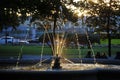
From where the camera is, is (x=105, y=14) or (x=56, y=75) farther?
(x=105, y=14)

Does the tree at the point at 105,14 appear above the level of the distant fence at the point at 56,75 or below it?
above

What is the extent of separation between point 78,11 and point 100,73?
93.9ft

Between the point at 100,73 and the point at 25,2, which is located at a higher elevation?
the point at 25,2

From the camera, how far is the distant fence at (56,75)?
36.9 ft

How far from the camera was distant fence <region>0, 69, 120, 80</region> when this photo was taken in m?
11.3

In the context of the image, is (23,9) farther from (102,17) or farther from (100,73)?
(100,73)

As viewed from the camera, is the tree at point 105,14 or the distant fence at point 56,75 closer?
the distant fence at point 56,75

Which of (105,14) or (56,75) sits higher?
(105,14)

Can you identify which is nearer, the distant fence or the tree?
the distant fence

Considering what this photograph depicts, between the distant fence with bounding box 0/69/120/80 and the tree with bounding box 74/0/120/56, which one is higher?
the tree with bounding box 74/0/120/56

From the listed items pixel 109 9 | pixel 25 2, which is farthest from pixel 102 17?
pixel 25 2

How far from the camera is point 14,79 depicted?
11367mm

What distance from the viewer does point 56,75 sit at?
11320 millimetres

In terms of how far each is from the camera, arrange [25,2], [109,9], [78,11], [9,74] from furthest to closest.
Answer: [78,11]
[25,2]
[109,9]
[9,74]
